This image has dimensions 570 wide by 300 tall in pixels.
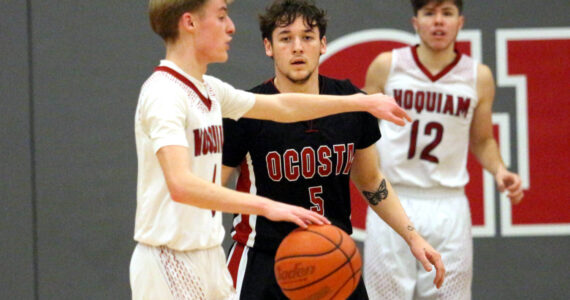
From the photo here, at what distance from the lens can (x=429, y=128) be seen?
19.0 feet

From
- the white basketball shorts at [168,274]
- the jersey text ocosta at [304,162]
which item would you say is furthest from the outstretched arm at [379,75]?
the white basketball shorts at [168,274]

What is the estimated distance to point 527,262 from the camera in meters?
6.60

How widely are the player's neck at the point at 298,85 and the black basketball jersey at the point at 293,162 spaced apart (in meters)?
0.18

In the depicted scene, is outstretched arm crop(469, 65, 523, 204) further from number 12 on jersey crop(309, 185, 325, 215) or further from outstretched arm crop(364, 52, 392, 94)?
number 12 on jersey crop(309, 185, 325, 215)

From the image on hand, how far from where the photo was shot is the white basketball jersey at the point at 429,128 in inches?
227

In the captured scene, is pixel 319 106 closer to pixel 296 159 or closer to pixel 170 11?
pixel 296 159

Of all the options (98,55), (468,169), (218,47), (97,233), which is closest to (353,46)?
(468,169)

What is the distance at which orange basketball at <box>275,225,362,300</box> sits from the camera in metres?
3.57

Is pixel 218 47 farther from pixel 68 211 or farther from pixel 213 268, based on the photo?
pixel 68 211

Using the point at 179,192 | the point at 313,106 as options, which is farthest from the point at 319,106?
the point at 179,192

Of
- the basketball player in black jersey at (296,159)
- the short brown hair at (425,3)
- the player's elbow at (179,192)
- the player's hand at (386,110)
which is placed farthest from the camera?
the short brown hair at (425,3)

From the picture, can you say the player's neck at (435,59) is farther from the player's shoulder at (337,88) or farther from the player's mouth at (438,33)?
the player's shoulder at (337,88)

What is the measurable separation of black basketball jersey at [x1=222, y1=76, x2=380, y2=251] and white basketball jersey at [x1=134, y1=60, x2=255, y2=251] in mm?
785

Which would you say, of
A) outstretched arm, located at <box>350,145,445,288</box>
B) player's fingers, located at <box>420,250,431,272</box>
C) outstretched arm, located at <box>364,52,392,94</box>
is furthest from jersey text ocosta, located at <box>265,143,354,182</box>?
outstretched arm, located at <box>364,52,392,94</box>
